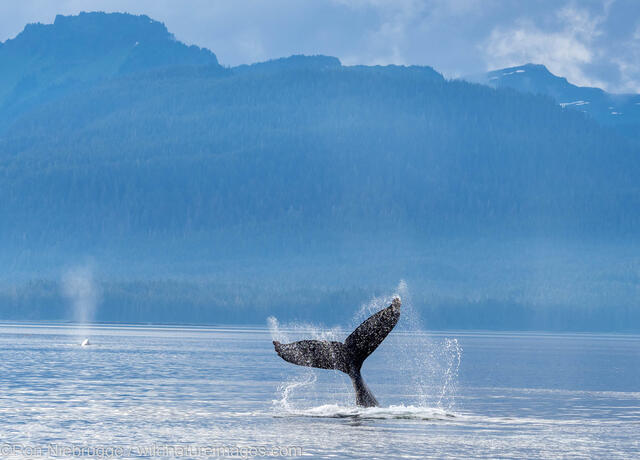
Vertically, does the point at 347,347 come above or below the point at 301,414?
above

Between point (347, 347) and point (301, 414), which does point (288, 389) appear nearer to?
point (301, 414)

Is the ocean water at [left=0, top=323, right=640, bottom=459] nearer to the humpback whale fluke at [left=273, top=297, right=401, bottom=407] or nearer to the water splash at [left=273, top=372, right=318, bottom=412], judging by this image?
the water splash at [left=273, top=372, right=318, bottom=412]

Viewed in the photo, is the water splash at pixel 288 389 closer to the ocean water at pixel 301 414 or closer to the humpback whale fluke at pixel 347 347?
the ocean water at pixel 301 414

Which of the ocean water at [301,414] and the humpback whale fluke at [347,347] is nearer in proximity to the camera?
the ocean water at [301,414]

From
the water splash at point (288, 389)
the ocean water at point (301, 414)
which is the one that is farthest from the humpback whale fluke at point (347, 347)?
the water splash at point (288, 389)

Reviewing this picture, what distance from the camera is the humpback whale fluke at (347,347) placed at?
1585 inches

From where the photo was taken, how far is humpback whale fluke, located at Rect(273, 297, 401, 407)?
40250 millimetres

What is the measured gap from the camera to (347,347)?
4109 centimetres

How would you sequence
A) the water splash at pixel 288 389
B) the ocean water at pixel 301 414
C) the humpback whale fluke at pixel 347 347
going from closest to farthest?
the ocean water at pixel 301 414
the humpback whale fluke at pixel 347 347
the water splash at pixel 288 389

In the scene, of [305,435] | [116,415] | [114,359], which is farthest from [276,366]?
[305,435]

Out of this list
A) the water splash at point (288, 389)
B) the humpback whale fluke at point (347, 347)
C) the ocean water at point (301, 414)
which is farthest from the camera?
the water splash at point (288, 389)

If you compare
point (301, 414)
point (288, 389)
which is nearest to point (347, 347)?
point (301, 414)

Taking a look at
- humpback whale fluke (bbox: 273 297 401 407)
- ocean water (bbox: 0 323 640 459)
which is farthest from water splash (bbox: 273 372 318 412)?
humpback whale fluke (bbox: 273 297 401 407)

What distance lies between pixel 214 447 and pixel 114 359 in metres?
63.6
